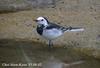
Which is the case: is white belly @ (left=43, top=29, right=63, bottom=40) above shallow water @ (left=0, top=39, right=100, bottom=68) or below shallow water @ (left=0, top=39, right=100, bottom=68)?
above

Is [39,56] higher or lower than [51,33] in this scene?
lower

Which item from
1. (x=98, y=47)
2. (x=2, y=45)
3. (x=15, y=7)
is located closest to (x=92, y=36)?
(x=98, y=47)

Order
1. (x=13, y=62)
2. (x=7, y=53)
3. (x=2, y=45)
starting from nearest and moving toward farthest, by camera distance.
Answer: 1. (x=13, y=62)
2. (x=7, y=53)
3. (x=2, y=45)

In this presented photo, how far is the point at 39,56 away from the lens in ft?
21.3

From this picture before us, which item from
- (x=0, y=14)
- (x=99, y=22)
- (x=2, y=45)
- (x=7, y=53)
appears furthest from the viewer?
(x=0, y=14)

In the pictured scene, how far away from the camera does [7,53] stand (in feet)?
21.7

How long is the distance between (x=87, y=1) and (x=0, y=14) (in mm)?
2482

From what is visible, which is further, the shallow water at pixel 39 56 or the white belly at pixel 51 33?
the white belly at pixel 51 33

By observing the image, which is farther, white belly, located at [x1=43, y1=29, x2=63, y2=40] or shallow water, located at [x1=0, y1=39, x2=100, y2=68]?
white belly, located at [x1=43, y1=29, x2=63, y2=40]

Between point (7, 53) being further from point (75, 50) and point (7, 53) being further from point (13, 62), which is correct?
point (75, 50)

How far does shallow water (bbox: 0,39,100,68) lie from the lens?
20.3ft

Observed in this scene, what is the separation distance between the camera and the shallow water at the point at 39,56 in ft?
20.3

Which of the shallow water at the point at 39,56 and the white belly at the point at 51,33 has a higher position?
the white belly at the point at 51,33

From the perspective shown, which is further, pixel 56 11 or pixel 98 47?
pixel 56 11
